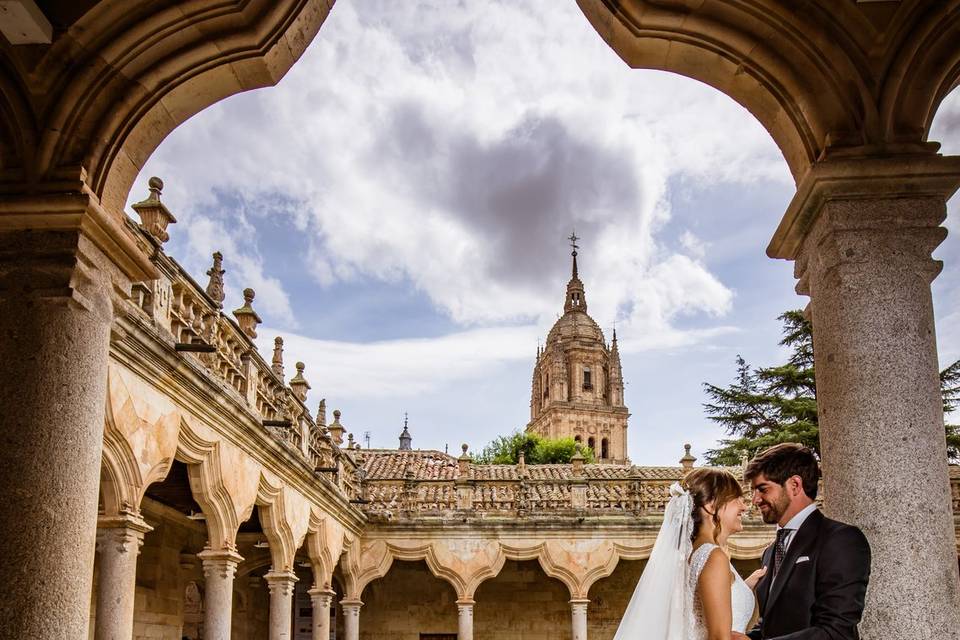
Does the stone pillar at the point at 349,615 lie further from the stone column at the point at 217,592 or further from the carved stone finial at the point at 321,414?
the stone column at the point at 217,592

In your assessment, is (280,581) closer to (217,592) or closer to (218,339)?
(217,592)

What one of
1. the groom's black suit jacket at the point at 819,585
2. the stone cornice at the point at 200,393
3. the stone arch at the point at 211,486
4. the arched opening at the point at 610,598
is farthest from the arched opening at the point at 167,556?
the groom's black suit jacket at the point at 819,585

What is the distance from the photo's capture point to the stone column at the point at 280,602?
14.0 meters

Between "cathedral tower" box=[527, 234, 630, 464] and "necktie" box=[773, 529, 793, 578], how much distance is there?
61.2 m

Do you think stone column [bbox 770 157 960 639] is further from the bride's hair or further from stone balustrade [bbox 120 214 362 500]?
stone balustrade [bbox 120 214 362 500]

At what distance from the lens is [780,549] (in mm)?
3371

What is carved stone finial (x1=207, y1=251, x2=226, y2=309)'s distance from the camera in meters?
11.0

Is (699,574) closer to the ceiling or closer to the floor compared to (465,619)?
closer to the ceiling

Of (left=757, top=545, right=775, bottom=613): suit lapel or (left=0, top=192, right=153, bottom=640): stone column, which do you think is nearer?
(left=757, top=545, right=775, bottom=613): suit lapel

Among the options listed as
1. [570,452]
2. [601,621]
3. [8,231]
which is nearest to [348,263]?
[601,621]

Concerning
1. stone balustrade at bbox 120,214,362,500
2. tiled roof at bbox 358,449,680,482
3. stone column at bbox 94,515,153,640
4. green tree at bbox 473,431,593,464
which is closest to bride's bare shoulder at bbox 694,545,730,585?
stone balustrade at bbox 120,214,362,500

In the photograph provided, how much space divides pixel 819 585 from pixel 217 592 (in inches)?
371

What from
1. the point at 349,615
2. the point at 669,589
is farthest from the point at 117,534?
the point at 349,615

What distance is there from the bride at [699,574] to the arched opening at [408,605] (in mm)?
19443
